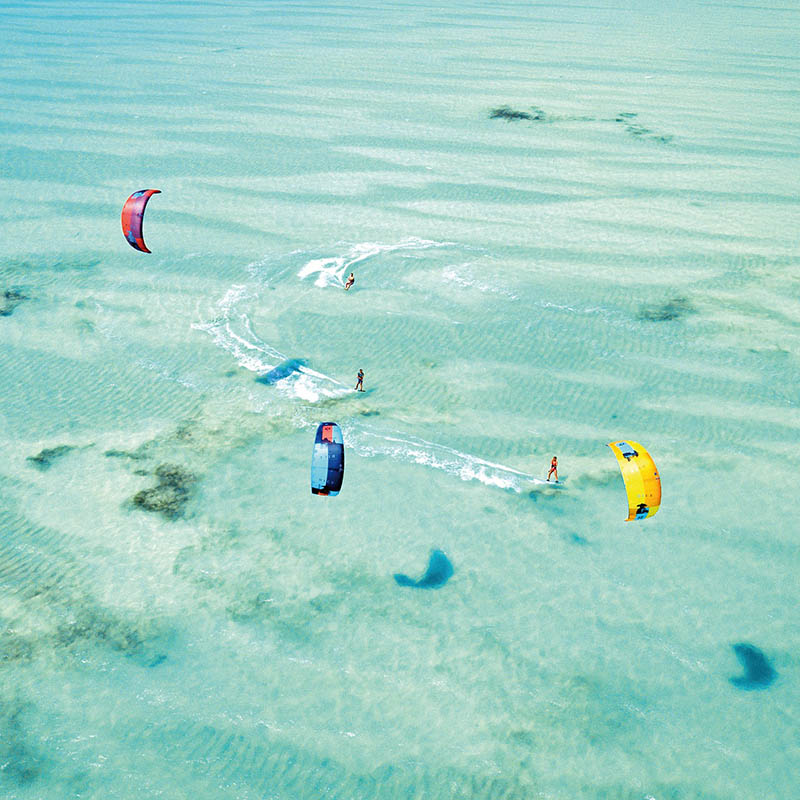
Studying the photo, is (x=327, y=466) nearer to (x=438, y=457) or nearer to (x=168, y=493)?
(x=438, y=457)

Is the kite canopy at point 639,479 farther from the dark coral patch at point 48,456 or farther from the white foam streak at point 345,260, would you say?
the white foam streak at point 345,260

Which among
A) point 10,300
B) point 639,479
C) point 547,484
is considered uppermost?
point 639,479

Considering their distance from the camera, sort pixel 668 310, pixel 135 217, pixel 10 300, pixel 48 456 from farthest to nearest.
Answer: pixel 10 300, pixel 668 310, pixel 135 217, pixel 48 456

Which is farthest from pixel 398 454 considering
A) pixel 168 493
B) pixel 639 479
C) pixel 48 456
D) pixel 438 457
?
pixel 48 456

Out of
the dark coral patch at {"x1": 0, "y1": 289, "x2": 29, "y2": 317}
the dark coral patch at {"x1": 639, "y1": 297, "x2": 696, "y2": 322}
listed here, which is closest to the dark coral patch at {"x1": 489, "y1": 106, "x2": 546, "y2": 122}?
the dark coral patch at {"x1": 639, "y1": 297, "x2": 696, "y2": 322}

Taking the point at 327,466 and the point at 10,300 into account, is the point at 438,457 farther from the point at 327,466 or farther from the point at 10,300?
the point at 10,300

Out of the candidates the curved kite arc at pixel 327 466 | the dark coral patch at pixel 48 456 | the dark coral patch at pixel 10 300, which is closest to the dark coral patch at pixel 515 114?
the dark coral patch at pixel 10 300

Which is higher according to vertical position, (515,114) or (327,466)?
(515,114)

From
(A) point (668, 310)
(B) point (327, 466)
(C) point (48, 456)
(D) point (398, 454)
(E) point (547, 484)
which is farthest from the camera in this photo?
(A) point (668, 310)

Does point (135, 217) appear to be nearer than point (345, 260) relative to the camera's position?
Yes
